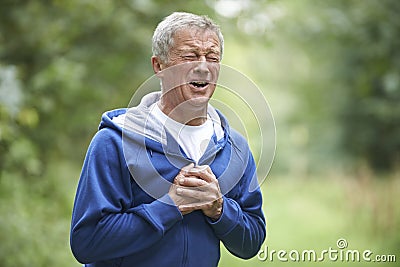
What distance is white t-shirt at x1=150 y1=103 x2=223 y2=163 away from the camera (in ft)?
5.22

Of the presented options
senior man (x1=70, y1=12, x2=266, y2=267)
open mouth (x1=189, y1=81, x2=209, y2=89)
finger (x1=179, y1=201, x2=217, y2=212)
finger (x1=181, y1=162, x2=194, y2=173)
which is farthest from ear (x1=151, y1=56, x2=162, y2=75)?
finger (x1=179, y1=201, x2=217, y2=212)

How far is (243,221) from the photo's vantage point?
161cm

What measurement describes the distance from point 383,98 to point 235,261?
2734 millimetres

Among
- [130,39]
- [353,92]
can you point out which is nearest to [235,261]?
[130,39]

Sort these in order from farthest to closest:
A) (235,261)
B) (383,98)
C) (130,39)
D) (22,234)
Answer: (383,98)
(235,261)
(130,39)
(22,234)

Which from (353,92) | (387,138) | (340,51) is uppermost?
(340,51)

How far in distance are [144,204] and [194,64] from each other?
0.38 meters

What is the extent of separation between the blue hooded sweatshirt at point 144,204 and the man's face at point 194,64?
13 centimetres

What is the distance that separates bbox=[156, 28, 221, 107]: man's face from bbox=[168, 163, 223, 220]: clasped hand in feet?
0.59

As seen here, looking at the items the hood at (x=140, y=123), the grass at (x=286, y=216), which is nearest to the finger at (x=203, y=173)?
the hood at (x=140, y=123)

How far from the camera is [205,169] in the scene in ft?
4.97

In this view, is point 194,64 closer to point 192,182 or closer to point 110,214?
point 192,182

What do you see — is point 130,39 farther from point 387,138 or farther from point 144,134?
point 387,138

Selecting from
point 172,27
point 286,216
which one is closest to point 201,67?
point 172,27
